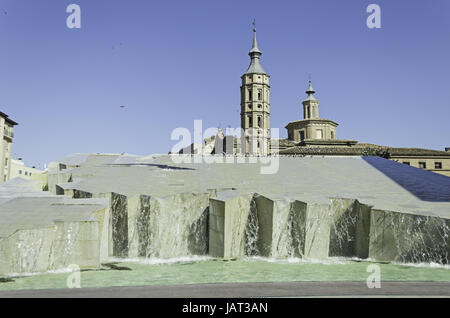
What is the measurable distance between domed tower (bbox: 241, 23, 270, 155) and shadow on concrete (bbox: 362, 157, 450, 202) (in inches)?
1850

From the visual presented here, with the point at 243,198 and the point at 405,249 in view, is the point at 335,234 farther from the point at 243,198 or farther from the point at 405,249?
the point at 243,198

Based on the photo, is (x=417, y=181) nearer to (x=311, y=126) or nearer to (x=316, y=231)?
(x=316, y=231)

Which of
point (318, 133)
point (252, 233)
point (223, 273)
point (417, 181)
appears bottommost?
point (223, 273)

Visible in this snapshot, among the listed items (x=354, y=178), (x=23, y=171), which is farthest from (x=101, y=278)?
(x=23, y=171)

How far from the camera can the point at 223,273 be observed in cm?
935

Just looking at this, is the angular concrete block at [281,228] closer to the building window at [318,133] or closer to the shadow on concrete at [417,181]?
the shadow on concrete at [417,181]

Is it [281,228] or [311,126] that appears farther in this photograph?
[311,126]

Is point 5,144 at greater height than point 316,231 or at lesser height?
greater

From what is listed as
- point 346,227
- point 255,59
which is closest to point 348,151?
point 255,59

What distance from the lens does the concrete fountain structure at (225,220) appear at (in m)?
9.48

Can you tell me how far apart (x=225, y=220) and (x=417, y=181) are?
32.8 feet

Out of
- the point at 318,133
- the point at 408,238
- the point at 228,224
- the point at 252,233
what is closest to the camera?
the point at 408,238

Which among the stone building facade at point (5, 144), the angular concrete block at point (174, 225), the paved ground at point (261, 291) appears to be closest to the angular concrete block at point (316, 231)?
the angular concrete block at point (174, 225)

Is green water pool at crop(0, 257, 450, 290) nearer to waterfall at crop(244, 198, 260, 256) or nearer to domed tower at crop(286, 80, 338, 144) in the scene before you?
waterfall at crop(244, 198, 260, 256)
